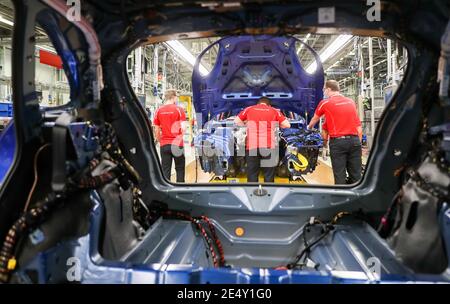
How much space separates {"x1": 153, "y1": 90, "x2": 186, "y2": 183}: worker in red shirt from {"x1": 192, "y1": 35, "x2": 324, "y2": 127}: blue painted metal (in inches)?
20.7

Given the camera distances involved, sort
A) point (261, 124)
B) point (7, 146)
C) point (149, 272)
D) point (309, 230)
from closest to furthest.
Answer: point (149, 272) < point (7, 146) < point (309, 230) < point (261, 124)

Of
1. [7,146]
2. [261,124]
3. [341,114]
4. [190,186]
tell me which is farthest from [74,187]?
[341,114]

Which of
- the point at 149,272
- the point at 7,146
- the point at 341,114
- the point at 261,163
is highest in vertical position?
the point at 341,114

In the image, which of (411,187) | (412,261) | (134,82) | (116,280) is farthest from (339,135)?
(134,82)

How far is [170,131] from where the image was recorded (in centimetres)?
562

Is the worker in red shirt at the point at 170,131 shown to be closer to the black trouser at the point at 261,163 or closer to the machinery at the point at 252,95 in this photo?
the machinery at the point at 252,95

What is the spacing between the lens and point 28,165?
150 centimetres

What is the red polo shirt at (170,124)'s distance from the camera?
561 centimetres

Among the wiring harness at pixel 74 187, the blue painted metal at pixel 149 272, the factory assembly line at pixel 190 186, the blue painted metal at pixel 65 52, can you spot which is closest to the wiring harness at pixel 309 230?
the factory assembly line at pixel 190 186

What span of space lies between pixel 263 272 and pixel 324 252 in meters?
0.95

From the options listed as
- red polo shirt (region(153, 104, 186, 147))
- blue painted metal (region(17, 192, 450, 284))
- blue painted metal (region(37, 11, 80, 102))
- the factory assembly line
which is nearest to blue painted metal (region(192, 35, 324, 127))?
red polo shirt (region(153, 104, 186, 147))

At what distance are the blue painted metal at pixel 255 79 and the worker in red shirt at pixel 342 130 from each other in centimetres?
34

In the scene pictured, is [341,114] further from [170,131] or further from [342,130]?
[170,131]

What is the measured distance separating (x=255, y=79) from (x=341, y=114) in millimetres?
1501
